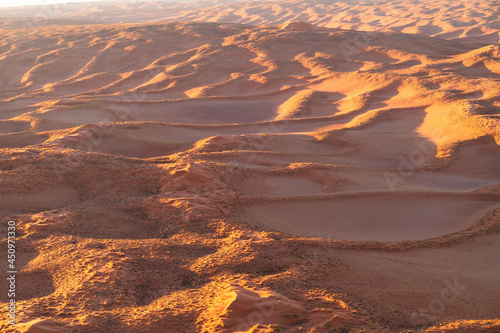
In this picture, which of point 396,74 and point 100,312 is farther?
point 396,74

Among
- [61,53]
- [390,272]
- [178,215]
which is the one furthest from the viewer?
[61,53]

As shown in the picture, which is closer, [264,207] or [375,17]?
[264,207]

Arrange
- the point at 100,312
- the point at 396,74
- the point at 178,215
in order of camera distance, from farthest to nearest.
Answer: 1. the point at 396,74
2. the point at 178,215
3. the point at 100,312

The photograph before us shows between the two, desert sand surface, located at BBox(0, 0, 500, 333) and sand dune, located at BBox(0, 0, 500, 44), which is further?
sand dune, located at BBox(0, 0, 500, 44)

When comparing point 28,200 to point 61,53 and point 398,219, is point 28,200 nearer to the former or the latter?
A: point 398,219

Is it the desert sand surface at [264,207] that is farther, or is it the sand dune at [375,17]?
the sand dune at [375,17]

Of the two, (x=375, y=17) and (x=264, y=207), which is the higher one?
(x=264, y=207)

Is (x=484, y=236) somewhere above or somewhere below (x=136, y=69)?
below

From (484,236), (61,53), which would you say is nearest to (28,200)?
(484,236)
